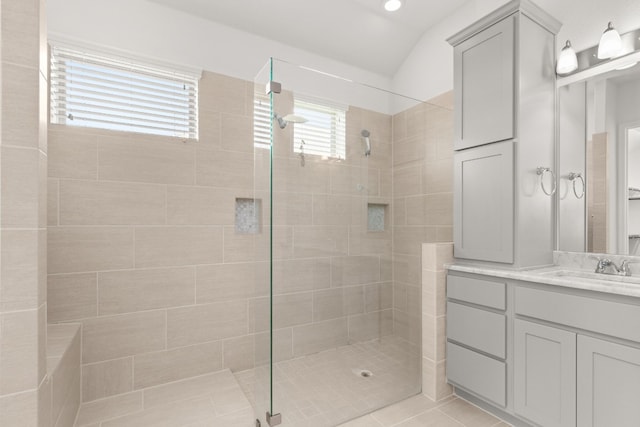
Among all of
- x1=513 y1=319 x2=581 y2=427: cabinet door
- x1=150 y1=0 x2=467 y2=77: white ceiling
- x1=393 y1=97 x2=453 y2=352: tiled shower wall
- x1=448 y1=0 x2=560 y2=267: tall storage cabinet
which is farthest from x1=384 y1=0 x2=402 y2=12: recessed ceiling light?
x1=513 y1=319 x2=581 y2=427: cabinet door

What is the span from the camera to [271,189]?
169cm

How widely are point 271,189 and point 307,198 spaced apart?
0.78ft

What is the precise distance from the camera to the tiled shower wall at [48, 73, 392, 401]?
6.02ft

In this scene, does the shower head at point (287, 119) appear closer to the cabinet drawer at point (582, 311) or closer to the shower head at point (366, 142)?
the shower head at point (366, 142)

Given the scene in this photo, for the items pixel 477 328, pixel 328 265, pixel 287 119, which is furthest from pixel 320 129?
pixel 477 328

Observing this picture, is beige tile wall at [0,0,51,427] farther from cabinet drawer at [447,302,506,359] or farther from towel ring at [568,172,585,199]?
towel ring at [568,172,585,199]

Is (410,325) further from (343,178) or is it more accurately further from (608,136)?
(608,136)

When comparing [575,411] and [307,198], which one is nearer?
[575,411]

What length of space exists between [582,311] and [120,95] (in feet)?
9.53

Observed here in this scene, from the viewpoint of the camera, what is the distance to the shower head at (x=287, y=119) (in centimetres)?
171

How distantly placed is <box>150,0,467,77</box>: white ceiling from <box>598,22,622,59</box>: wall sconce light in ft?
3.52

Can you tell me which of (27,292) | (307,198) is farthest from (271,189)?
(27,292)

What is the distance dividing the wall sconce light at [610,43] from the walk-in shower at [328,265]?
1109 mm

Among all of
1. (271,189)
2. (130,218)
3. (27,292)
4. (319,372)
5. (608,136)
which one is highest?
(608,136)
